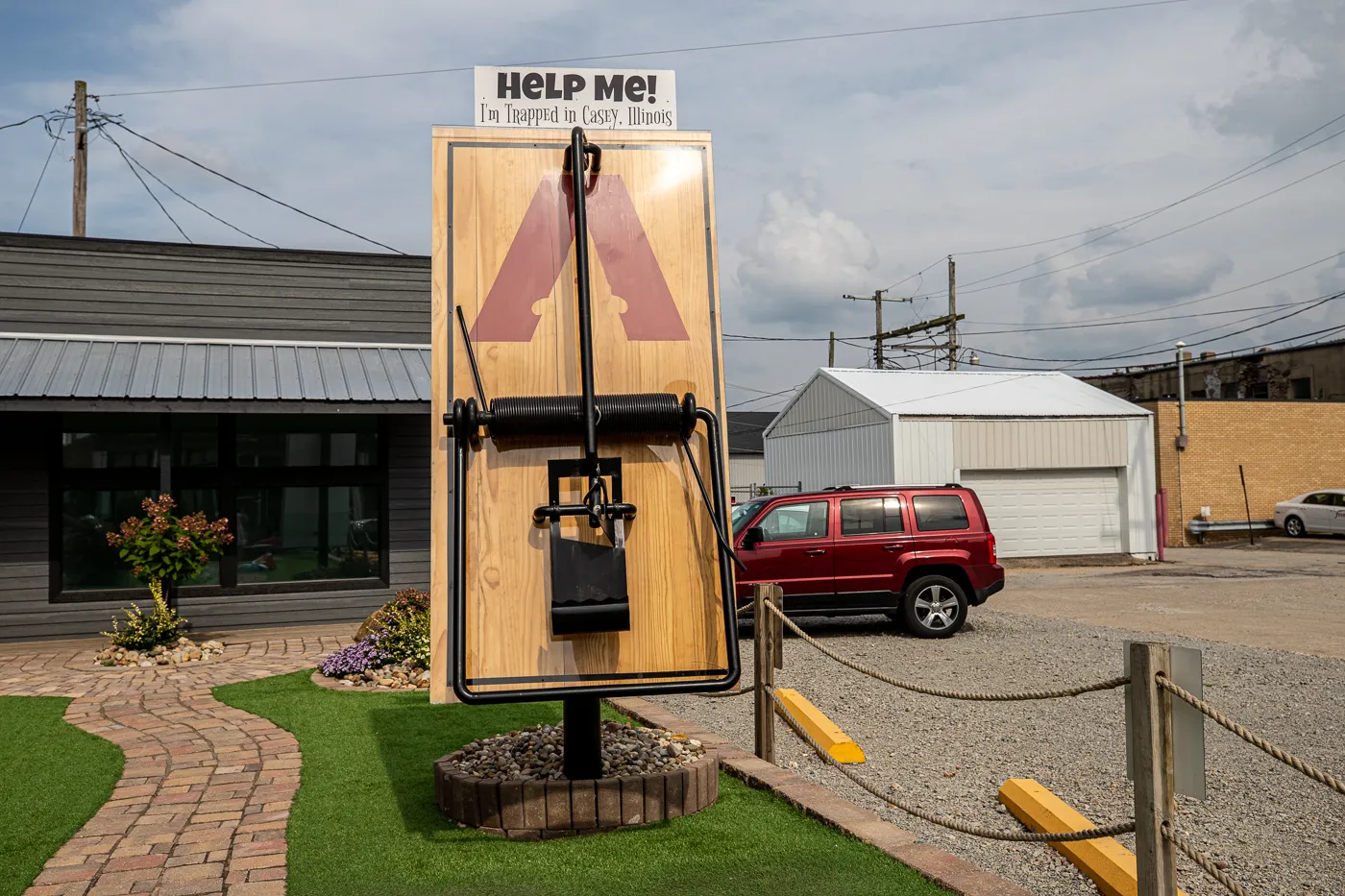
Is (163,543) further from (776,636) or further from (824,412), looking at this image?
(824,412)

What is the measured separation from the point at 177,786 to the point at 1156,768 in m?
4.79

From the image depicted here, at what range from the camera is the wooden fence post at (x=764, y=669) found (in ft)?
20.0

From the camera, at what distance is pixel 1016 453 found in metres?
24.0

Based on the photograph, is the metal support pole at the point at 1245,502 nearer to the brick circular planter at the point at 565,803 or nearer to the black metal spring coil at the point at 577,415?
the brick circular planter at the point at 565,803

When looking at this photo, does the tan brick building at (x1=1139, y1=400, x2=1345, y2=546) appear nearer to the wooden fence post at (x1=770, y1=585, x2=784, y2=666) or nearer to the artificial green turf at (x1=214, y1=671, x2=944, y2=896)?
the wooden fence post at (x1=770, y1=585, x2=784, y2=666)

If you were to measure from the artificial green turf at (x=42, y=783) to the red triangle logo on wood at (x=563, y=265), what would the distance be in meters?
2.89

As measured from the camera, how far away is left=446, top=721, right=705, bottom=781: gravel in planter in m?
5.19

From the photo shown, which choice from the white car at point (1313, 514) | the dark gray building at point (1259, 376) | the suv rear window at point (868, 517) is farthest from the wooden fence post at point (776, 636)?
the dark gray building at point (1259, 376)

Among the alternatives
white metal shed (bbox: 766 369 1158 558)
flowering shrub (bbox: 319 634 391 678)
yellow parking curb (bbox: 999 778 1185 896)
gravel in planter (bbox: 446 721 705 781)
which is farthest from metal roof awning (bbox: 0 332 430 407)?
white metal shed (bbox: 766 369 1158 558)

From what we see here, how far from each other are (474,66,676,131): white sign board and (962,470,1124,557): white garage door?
64.6 feet

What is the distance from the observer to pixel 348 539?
43.1 ft

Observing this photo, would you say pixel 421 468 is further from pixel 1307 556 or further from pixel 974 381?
pixel 1307 556

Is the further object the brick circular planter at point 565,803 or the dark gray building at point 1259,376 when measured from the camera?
A: the dark gray building at point 1259,376

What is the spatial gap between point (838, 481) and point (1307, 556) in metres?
10.4
